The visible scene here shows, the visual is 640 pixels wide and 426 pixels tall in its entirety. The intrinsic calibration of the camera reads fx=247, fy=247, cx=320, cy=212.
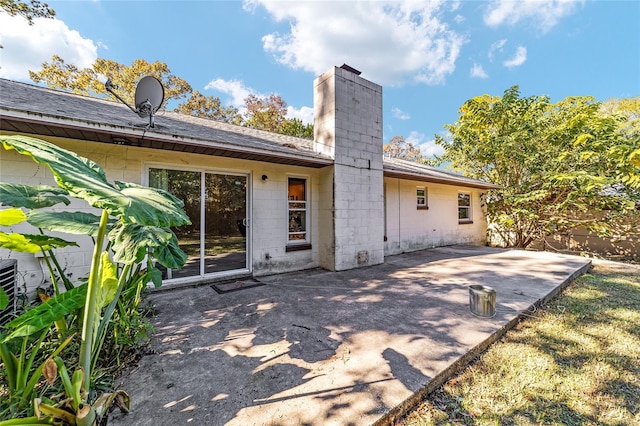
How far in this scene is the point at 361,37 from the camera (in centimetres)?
808

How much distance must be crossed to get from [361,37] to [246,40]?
16.8 ft

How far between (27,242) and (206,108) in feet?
64.0

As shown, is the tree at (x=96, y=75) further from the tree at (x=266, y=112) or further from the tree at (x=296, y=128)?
the tree at (x=296, y=128)

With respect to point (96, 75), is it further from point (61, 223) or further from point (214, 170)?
point (61, 223)

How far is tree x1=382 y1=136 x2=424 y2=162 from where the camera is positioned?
3186 cm

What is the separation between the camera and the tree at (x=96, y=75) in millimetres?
14587

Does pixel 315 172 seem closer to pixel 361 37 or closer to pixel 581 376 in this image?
pixel 361 37

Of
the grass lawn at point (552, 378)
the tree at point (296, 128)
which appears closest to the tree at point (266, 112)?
the tree at point (296, 128)

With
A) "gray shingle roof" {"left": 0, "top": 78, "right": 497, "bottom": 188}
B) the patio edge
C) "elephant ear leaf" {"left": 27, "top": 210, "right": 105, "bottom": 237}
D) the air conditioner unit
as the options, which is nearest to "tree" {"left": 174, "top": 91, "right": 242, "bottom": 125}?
"gray shingle roof" {"left": 0, "top": 78, "right": 497, "bottom": 188}

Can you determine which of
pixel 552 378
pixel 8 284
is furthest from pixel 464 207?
pixel 8 284

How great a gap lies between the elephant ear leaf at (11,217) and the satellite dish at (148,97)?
317 cm

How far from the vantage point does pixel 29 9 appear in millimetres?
6785

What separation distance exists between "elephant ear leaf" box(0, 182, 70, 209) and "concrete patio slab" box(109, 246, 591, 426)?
67.3 inches

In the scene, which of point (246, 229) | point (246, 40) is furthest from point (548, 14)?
point (246, 229)
